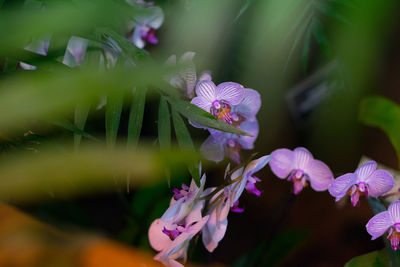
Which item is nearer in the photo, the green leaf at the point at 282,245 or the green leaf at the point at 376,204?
the green leaf at the point at 376,204

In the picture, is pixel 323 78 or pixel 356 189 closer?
pixel 356 189

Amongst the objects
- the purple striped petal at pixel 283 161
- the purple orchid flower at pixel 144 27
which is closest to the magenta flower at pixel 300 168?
the purple striped petal at pixel 283 161

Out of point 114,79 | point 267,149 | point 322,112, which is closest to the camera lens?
point 114,79

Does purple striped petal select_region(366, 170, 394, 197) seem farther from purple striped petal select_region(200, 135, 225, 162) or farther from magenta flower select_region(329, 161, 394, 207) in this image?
purple striped petal select_region(200, 135, 225, 162)

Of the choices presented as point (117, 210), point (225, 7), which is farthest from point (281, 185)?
point (225, 7)

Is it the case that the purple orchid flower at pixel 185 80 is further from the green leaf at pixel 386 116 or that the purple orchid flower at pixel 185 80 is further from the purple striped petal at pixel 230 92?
the green leaf at pixel 386 116

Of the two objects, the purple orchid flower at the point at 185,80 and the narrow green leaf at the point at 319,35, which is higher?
the narrow green leaf at the point at 319,35

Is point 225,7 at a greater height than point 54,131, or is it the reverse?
point 225,7

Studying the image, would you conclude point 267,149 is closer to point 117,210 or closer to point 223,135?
point 117,210
